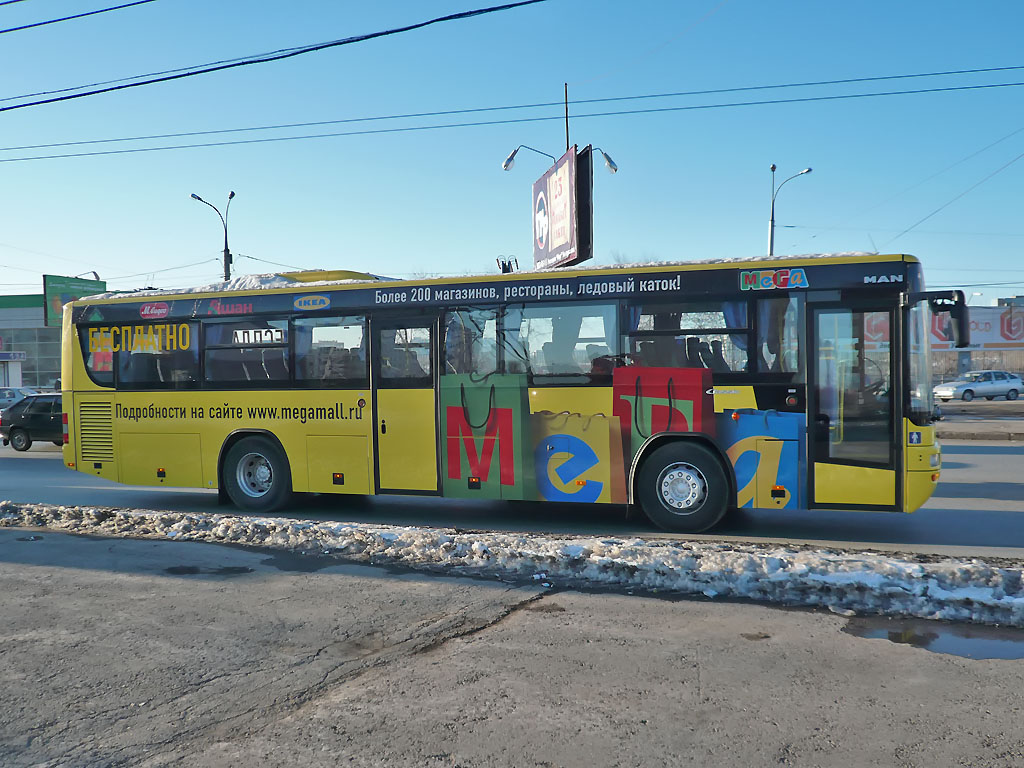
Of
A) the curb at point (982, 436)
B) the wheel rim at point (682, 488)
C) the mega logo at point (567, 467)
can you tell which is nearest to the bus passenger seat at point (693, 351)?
the wheel rim at point (682, 488)

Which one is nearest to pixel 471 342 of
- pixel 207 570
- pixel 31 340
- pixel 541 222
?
pixel 207 570

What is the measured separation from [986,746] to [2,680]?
5208mm

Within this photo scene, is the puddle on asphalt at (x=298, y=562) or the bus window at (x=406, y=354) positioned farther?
the bus window at (x=406, y=354)

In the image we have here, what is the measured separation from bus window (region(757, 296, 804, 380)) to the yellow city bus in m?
0.02

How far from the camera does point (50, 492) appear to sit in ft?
44.5

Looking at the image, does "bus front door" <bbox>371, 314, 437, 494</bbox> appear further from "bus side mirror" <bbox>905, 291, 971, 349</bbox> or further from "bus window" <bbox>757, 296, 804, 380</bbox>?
"bus side mirror" <bbox>905, 291, 971, 349</bbox>

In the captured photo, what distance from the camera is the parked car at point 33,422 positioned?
21.7m

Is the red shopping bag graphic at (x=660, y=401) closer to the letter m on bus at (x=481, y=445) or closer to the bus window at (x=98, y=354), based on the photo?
the letter m on bus at (x=481, y=445)

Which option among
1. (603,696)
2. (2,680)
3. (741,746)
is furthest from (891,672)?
(2,680)

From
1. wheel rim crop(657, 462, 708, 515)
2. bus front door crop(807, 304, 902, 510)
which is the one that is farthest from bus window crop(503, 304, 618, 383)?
bus front door crop(807, 304, 902, 510)

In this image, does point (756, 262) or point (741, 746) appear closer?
point (741, 746)

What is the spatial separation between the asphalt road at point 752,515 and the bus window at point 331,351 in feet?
6.01

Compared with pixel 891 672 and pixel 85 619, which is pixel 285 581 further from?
pixel 891 672

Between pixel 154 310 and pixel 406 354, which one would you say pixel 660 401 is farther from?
pixel 154 310
